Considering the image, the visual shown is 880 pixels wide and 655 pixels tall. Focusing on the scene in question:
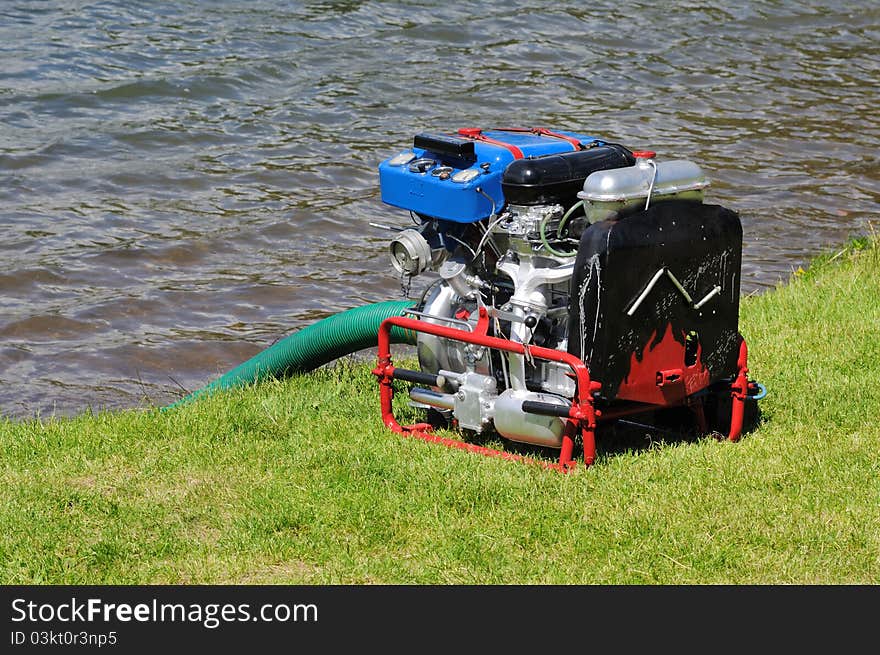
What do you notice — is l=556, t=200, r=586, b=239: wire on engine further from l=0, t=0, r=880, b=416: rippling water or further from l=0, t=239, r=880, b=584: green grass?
l=0, t=0, r=880, b=416: rippling water

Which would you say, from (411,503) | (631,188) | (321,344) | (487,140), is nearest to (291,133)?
(321,344)

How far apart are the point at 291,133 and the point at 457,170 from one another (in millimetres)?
8569

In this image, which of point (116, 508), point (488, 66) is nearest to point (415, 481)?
point (116, 508)

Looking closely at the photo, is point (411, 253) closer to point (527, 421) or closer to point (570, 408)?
point (527, 421)

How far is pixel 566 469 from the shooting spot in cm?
532

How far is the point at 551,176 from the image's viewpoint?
5.43 meters

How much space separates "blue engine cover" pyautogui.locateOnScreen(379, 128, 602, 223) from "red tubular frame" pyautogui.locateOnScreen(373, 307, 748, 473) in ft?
1.54

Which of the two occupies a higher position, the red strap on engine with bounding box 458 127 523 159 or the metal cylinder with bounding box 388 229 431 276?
the red strap on engine with bounding box 458 127 523 159

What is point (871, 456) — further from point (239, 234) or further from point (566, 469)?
point (239, 234)

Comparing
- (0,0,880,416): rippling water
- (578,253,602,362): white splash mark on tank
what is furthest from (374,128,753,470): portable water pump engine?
(0,0,880,416): rippling water

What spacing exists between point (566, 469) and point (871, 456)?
129 centimetres

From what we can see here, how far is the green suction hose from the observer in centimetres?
656

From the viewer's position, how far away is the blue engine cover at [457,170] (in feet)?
18.1

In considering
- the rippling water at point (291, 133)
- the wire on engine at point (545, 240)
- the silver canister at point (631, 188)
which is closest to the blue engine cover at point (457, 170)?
the wire on engine at point (545, 240)
